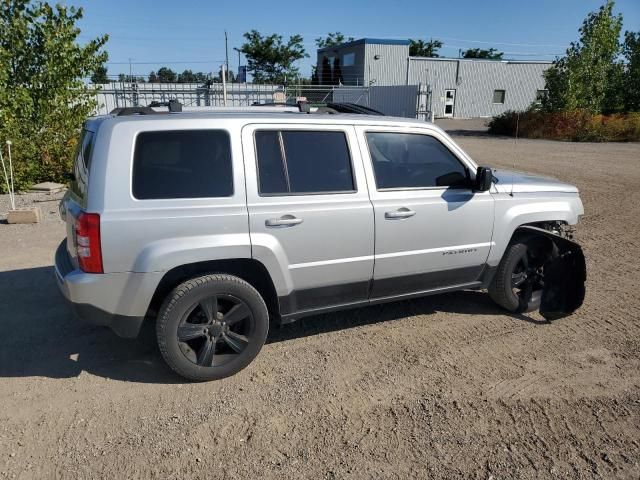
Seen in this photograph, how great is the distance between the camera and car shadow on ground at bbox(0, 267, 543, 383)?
388 cm

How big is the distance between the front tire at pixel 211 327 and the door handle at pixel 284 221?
1.53ft

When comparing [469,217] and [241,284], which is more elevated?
[469,217]

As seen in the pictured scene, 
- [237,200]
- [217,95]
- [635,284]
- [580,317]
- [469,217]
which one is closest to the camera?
[237,200]

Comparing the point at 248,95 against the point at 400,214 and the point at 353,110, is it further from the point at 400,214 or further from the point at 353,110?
the point at 400,214

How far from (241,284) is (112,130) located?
1.33 m

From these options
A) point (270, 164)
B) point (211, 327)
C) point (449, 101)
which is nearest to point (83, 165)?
point (270, 164)

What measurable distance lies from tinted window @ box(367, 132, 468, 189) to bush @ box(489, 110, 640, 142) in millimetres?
20852

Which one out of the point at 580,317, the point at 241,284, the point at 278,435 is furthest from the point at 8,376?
the point at 580,317

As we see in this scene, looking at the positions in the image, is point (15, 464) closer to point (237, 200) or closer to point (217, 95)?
point (237, 200)

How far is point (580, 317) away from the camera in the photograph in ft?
15.7

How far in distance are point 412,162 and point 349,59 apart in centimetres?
4305

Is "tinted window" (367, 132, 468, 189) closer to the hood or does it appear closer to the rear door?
the rear door

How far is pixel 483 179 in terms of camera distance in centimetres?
420

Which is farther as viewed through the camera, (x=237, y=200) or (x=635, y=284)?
(x=635, y=284)
